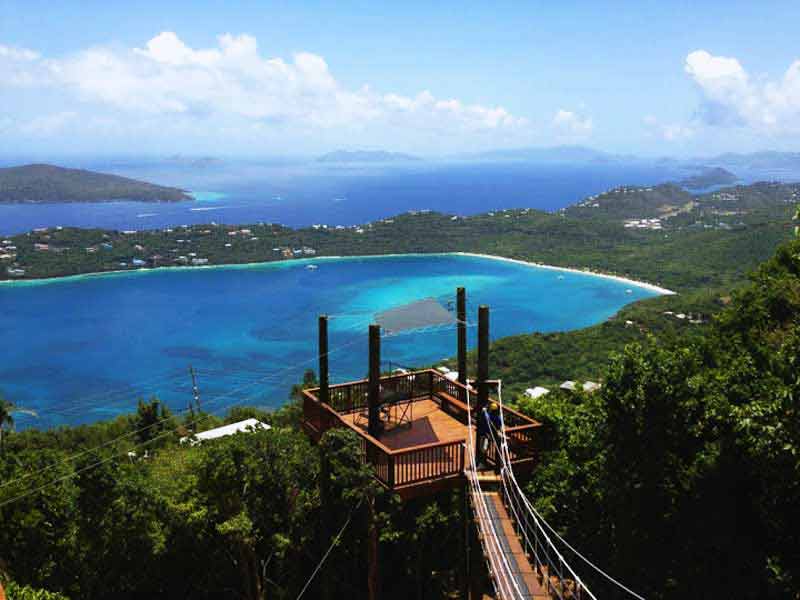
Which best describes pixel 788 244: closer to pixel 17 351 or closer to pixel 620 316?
pixel 620 316

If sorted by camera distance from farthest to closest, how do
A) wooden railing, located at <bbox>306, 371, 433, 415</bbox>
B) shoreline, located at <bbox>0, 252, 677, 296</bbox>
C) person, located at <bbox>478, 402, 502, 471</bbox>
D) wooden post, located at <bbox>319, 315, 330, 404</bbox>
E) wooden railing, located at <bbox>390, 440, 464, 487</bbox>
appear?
shoreline, located at <bbox>0, 252, 677, 296</bbox> → wooden railing, located at <bbox>306, 371, 433, 415</bbox> → wooden post, located at <bbox>319, 315, 330, 404</bbox> → person, located at <bbox>478, 402, 502, 471</bbox> → wooden railing, located at <bbox>390, 440, 464, 487</bbox>

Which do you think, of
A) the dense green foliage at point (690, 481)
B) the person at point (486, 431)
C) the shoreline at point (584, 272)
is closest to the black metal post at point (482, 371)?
the person at point (486, 431)

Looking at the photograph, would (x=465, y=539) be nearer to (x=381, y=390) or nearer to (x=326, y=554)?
(x=326, y=554)

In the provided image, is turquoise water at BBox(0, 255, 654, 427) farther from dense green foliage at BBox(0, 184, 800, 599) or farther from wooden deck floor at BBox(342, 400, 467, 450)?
wooden deck floor at BBox(342, 400, 467, 450)

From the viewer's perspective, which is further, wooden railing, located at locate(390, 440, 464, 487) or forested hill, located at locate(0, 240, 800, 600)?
wooden railing, located at locate(390, 440, 464, 487)

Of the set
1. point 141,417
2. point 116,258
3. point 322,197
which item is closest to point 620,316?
point 141,417

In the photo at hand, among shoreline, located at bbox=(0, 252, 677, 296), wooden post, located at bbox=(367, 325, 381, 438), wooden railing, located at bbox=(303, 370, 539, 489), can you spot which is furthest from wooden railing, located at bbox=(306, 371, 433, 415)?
shoreline, located at bbox=(0, 252, 677, 296)

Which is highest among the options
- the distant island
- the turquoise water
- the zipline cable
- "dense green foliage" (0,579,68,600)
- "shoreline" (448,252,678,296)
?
the distant island

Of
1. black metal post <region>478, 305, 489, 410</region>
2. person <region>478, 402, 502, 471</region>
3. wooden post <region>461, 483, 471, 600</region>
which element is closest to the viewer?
wooden post <region>461, 483, 471, 600</region>
